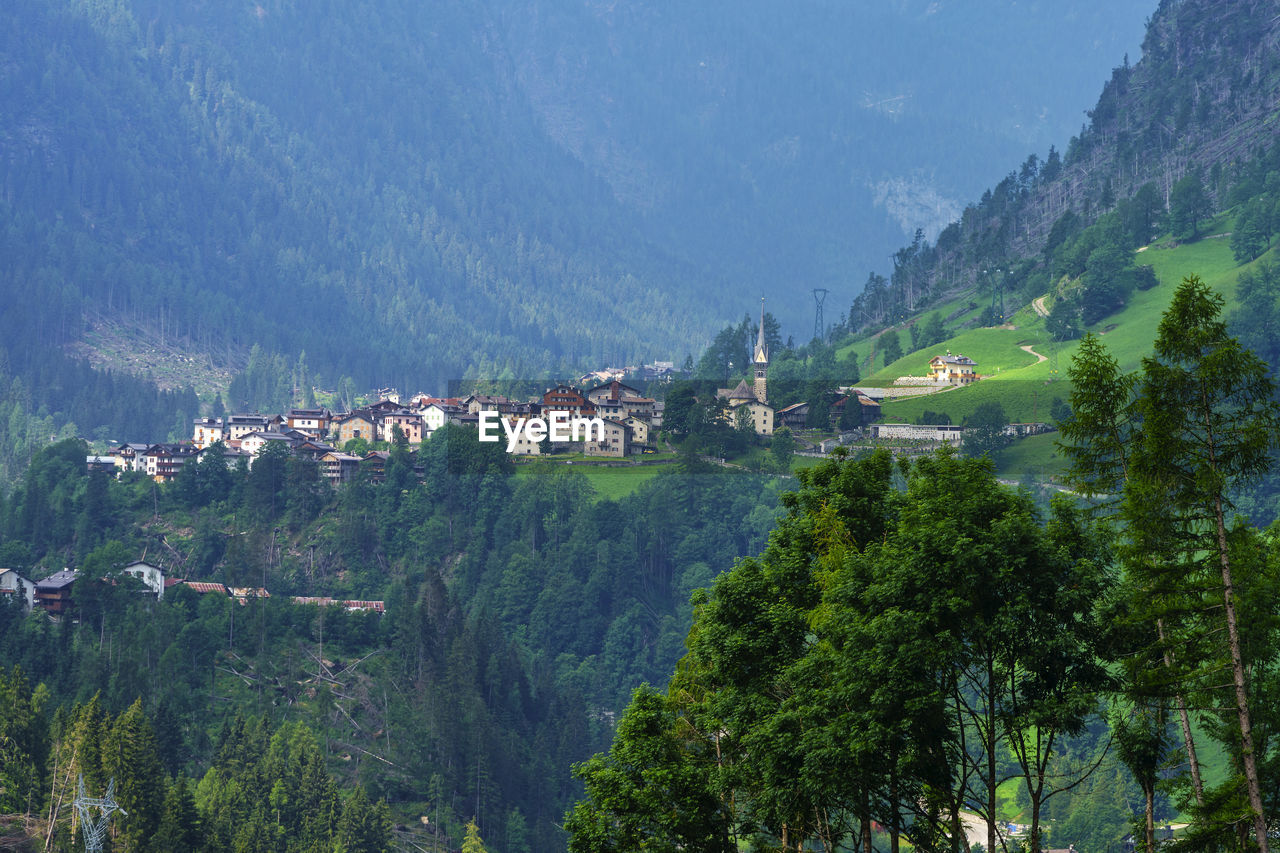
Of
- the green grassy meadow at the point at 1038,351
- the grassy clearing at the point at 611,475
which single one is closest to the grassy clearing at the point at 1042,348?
the green grassy meadow at the point at 1038,351

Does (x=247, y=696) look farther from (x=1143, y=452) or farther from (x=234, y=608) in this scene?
(x=1143, y=452)

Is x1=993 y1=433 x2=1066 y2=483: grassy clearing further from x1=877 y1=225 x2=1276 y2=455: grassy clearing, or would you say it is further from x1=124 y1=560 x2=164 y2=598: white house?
x1=124 y1=560 x2=164 y2=598: white house

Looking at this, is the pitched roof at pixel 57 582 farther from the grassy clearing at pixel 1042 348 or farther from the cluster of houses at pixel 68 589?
the grassy clearing at pixel 1042 348

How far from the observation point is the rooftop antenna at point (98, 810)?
70.0 meters

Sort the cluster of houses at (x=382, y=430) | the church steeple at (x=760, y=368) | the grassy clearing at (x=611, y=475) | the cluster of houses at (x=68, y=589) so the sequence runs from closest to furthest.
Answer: the cluster of houses at (x=68, y=589), the cluster of houses at (x=382, y=430), the grassy clearing at (x=611, y=475), the church steeple at (x=760, y=368)

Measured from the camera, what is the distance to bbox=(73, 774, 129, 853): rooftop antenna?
7000cm

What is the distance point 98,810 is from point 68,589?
4737 cm

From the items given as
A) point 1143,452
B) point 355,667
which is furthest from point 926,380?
point 1143,452

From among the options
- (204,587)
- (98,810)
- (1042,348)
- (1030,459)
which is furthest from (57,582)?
(1042,348)

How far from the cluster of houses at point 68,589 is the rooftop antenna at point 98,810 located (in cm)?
4305

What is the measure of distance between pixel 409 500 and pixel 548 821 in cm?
5147

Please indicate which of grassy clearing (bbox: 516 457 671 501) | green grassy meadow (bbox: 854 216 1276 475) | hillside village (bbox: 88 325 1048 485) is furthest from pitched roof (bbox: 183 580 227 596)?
green grassy meadow (bbox: 854 216 1276 475)

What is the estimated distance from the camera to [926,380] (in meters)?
166

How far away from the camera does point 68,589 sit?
118938 mm
